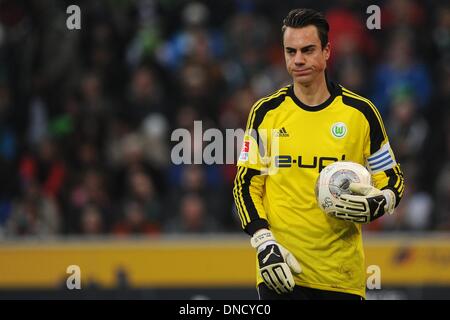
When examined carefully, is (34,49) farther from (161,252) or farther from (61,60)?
(161,252)

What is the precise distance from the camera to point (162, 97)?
12.9 metres

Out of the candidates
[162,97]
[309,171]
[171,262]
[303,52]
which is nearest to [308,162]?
[309,171]

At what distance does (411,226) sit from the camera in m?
11.9

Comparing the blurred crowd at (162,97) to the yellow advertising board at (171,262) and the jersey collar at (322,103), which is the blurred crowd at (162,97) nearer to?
the yellow advertising board at (171,262)

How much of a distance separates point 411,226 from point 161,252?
265 centimetres

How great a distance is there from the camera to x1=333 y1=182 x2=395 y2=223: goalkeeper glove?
643 cm

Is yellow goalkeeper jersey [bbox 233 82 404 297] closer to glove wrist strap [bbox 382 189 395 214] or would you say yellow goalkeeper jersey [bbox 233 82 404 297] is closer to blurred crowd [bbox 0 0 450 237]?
glove wrist strap [bbox 382 189 395 214]

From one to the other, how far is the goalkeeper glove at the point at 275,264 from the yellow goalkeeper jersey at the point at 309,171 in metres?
0.18

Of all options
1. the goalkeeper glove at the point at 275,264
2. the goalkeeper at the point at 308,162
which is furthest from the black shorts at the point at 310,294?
the goalkeeper glove at the point at 275,264

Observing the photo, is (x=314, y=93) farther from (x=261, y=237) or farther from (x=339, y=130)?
(x=261, y=237)

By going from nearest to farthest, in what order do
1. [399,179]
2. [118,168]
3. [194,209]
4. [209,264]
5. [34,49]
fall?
[399,179] < [209,264] < [194,209] < [118,168] < [34,49]

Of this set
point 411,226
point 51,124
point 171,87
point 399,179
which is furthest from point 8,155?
point 399,179

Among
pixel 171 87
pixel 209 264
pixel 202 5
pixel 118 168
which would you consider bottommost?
pixel 209 264

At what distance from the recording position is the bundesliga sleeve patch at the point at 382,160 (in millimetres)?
6785
